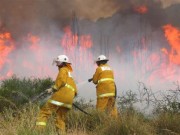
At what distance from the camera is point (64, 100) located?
998cm

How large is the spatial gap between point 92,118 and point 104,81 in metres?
1.37

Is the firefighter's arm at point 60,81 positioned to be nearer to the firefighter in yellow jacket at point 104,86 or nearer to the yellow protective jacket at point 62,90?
the yellow protective jacket at point 62,90

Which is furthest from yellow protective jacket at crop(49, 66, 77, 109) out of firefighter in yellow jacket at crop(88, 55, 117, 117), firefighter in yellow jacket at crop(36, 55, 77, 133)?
firefighter in yellow jacket at crop(88, 55, 117, 117)

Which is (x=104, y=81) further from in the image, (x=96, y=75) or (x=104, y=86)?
(x=96, y=75)

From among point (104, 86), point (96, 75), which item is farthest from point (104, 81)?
point (96, 75)

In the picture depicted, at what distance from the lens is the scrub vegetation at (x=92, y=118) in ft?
28.5

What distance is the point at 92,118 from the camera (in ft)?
36.8

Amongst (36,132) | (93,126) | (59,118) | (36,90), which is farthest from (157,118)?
(36,90)

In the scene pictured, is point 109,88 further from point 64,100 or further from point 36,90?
point 36,90

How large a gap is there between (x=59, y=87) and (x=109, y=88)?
2.58m

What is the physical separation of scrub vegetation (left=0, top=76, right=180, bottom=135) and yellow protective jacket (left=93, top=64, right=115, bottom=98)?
60 cm

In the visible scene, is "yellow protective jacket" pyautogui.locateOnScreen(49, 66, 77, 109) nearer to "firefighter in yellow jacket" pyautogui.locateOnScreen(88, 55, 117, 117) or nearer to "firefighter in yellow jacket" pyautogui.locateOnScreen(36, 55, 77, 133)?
"firefighter in yellow jacket" pyautogui.locateOnScreen(36, 55, 77, 133)

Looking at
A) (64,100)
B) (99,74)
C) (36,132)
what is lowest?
(36,132)

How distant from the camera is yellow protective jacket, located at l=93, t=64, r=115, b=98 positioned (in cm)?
1221
